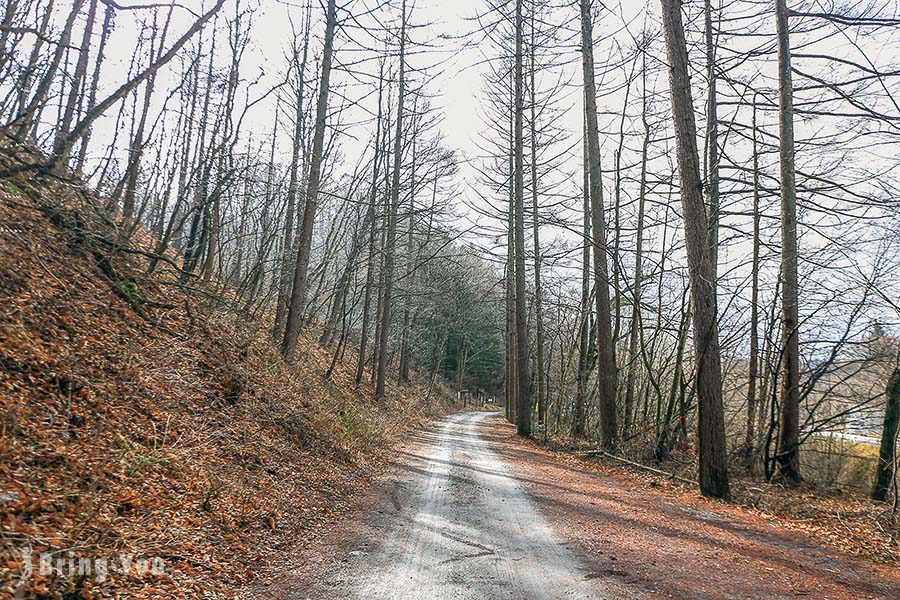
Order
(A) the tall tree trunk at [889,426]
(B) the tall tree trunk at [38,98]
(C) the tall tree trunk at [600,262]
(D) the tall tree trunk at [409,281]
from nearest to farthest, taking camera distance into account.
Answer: (B) the tall tree trunk at [38,98], (A) the tall tree trunk at [889,426], (C) the tall tree trunk at [600,262], (D) the tall tree trunk at [409,281]

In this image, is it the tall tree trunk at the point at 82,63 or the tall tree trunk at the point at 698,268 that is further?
the tall tree trunk at the point at 82,63

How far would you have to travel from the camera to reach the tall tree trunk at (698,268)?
805 centimetres

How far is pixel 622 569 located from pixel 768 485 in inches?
251

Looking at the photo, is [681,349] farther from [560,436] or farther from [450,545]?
[450,545]

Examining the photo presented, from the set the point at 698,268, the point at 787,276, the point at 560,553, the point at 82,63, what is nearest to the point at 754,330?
the point at 787,276

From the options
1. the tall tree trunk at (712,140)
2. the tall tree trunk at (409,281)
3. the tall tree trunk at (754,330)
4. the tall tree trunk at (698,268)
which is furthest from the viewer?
the tall tree trunk at (409,281)

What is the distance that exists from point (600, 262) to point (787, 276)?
4251 mm

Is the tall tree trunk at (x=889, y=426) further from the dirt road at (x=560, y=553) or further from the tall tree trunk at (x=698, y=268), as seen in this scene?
the dirt road at (x=560, y=553)

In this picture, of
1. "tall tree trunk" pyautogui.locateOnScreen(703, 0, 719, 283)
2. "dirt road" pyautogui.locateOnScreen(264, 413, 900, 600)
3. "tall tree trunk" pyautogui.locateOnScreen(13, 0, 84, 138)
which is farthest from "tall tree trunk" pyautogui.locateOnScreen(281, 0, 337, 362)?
"tall tree trunk" pyautogui.locateOnScreen(703, 0, 719, 283)

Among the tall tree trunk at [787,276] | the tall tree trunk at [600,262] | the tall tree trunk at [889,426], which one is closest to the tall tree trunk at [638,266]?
the tall tree trunk at [600,262]

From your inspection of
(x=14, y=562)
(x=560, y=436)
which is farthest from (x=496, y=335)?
(x=14, y=562)

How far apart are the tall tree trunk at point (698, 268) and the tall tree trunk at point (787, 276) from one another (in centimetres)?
225

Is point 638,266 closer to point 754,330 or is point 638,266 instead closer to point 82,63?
point 754,330

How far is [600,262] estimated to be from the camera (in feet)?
42.2
